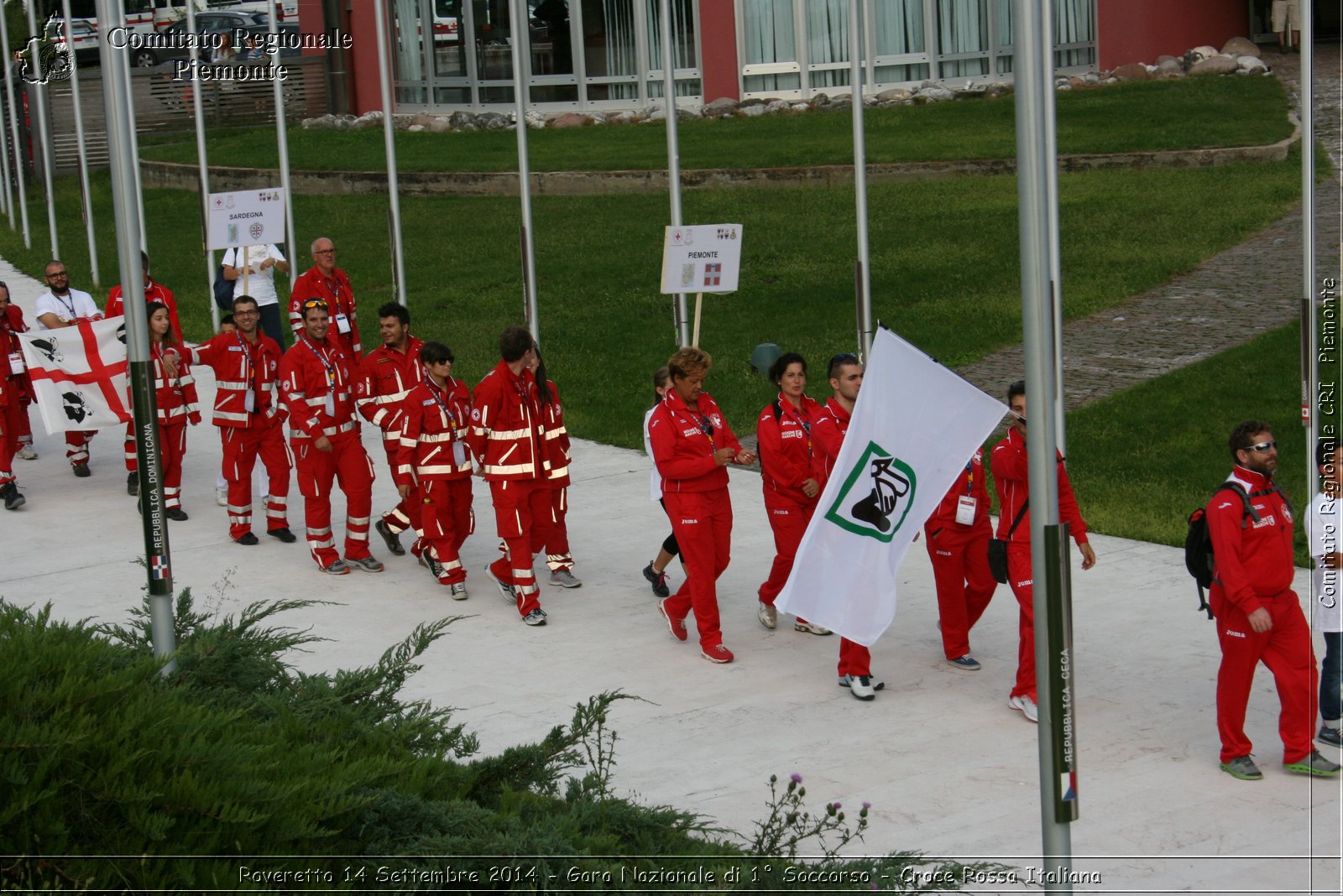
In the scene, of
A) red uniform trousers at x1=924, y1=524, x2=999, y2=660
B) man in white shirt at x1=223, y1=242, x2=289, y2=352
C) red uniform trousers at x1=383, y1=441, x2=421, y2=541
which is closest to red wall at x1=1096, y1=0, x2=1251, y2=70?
man in white shirt at x1=223, y1=242, x2=289, y2=352

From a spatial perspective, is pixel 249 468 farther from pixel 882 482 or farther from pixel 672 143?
pixel 882 482

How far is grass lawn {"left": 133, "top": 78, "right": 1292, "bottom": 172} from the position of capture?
1145 inches

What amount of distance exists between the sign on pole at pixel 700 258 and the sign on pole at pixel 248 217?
5.50 m

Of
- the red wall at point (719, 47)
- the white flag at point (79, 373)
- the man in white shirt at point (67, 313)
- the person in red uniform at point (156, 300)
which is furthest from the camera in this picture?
the red wall at point (719, 47)

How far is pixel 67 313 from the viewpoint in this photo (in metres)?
15.8

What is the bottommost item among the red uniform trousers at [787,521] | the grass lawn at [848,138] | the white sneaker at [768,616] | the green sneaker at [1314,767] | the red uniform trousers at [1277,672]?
the green sneaker at [1314,767]

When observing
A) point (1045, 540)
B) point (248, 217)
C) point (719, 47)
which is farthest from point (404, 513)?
point (719, 47)

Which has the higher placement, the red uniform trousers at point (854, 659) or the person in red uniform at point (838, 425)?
the person in red uniform at point (838, 425)

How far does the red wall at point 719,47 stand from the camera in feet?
129

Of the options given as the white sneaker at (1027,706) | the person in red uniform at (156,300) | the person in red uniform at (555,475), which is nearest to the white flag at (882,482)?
the white sneaker at (1027,706)

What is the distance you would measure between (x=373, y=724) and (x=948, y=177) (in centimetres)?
2349

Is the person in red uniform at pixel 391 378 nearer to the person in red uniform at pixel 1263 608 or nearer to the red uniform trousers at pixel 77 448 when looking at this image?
the red uniform trousers at pixel 77 448

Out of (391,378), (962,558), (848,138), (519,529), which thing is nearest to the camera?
(962,558)

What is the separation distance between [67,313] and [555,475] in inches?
271
